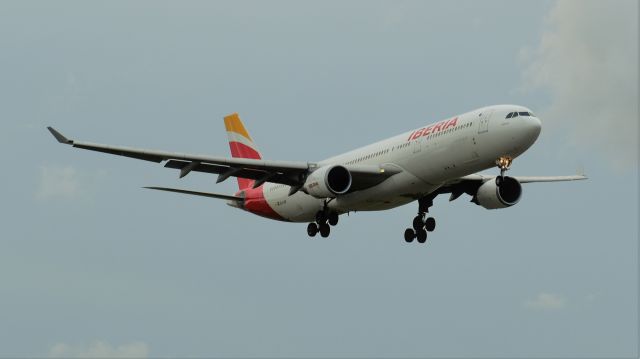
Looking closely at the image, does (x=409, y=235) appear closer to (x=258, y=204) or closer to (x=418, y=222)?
(x=418, y=222)

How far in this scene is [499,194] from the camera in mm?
50594

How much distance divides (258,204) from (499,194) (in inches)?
469

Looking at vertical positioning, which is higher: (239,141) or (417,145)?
(239,141)

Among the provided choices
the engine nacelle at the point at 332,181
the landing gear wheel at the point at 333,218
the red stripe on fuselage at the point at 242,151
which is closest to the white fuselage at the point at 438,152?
the landing gear wheel at the point at 333,218

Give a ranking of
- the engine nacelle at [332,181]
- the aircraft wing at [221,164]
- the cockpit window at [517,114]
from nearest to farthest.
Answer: the cockpit window at [517,114], the aircraft wing at [221,164], the engine nacelle at [332,181]

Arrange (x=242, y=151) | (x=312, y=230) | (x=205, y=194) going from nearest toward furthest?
(x=312, y=230) → (x=205, y=194) → (x=242, y=151)

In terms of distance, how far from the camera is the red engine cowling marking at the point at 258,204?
56219 mm

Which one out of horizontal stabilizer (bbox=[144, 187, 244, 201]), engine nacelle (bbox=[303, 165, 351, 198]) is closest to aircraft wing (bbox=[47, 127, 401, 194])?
engine nacelle (bbox=[303, 165, 351, 198])

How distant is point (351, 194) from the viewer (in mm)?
50438

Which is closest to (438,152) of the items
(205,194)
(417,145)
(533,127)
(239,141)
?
(417,145)

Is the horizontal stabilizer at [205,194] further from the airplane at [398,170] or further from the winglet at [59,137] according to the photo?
the winglet at [59,137]

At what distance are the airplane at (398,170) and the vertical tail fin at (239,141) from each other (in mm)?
6284

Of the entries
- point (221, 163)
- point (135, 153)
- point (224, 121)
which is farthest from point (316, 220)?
point (224, 121)

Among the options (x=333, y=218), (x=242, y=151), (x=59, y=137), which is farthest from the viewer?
(x=242, y=151)
